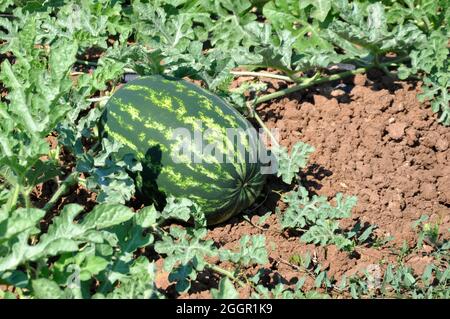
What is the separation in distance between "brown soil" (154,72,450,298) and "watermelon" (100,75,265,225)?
11.1 inches

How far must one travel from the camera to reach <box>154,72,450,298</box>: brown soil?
4.08 m

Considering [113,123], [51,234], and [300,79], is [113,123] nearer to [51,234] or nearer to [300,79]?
[51,234]

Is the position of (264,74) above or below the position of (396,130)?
above

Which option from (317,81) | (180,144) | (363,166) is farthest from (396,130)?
(180,144)

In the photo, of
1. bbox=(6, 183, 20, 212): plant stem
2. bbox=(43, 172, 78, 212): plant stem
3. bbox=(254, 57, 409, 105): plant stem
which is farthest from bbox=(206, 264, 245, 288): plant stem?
bbox=(254, 57, 409, 105): plant stem

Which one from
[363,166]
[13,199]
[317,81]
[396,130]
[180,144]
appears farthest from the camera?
[317,81]

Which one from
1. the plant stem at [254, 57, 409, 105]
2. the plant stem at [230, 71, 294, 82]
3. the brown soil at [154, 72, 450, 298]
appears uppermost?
the plant stem at [230, 71, 294, 82]

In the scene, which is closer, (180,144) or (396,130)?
(180,144)

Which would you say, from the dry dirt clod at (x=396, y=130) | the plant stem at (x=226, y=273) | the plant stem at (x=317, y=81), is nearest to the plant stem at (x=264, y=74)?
the plant stem at (x=317, y=81)

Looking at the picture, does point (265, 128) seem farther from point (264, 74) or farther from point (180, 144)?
point (180, 144)

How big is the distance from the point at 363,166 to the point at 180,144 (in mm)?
1191

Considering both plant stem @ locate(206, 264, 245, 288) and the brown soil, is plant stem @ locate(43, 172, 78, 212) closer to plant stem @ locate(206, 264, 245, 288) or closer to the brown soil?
the brown soil

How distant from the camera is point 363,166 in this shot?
14.8 feet

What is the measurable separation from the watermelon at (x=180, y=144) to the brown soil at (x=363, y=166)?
281mm
